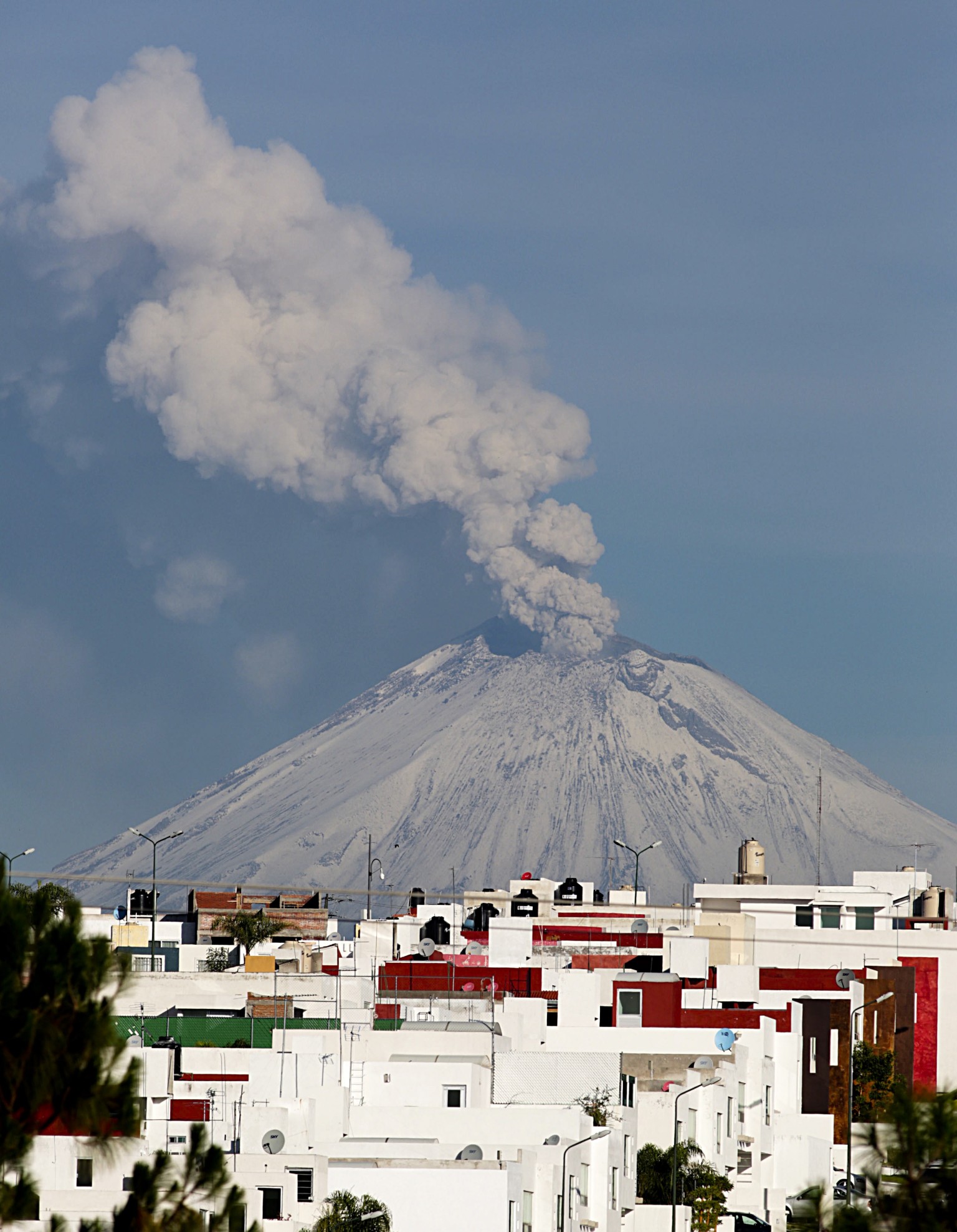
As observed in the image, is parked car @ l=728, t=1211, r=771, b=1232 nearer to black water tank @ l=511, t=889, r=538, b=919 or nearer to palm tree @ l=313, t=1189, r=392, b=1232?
palm tree @ l=313, t=1189, r=392, b=1232

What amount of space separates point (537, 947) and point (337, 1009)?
81.1 feet

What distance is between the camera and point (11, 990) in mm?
25906

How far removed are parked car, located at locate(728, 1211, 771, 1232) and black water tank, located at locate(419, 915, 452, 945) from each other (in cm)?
3959

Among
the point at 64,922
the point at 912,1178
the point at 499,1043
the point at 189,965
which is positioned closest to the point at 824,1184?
the point at 912,1178

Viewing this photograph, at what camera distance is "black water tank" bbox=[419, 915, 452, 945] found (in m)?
99.4

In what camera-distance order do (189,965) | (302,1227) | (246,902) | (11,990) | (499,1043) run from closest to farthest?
(11,990) < (302,1227) < (499,1043) < (189,965) < (246,902)

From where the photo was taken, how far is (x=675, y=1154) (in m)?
53.9

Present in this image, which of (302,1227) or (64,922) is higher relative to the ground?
(64,922)

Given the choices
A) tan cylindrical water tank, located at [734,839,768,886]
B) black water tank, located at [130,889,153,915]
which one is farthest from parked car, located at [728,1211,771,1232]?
tan cylindrical water tank, located at [734,839,768,886]

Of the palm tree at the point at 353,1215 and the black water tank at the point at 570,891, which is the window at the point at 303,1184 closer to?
the palm tree at the point at 353,1215

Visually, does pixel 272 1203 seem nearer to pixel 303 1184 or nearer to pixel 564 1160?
pixel 303 1184

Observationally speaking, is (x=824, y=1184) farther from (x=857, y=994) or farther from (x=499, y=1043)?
(x=857, y=994)

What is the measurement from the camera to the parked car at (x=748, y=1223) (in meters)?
58.2

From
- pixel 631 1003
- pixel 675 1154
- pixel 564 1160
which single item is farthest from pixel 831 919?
pixel 564 1160
